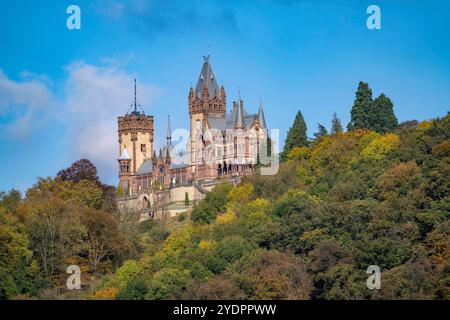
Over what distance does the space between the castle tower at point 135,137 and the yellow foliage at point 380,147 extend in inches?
2146

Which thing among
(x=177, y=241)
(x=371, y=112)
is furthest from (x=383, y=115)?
(x=177, y=241)

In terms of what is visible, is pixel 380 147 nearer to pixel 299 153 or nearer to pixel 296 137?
pixel 299 153

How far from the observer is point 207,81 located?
154m

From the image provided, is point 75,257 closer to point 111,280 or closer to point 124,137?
point 111,280

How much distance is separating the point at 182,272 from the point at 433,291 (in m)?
15.3

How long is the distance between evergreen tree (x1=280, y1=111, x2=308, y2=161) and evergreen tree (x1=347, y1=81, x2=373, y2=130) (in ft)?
11.9

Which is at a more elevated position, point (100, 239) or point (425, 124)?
point (425, 124)

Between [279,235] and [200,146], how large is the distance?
54.5 meters

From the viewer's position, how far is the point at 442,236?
86.5 m

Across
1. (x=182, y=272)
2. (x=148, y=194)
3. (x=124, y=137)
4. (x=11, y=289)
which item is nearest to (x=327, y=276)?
(x=182, y=272)

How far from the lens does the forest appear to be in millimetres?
84875

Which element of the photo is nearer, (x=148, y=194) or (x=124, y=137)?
(x=148, y=194)

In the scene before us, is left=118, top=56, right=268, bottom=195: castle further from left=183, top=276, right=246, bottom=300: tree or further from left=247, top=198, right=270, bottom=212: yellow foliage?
left=183, top=276, right=246, bottom=300: tree
